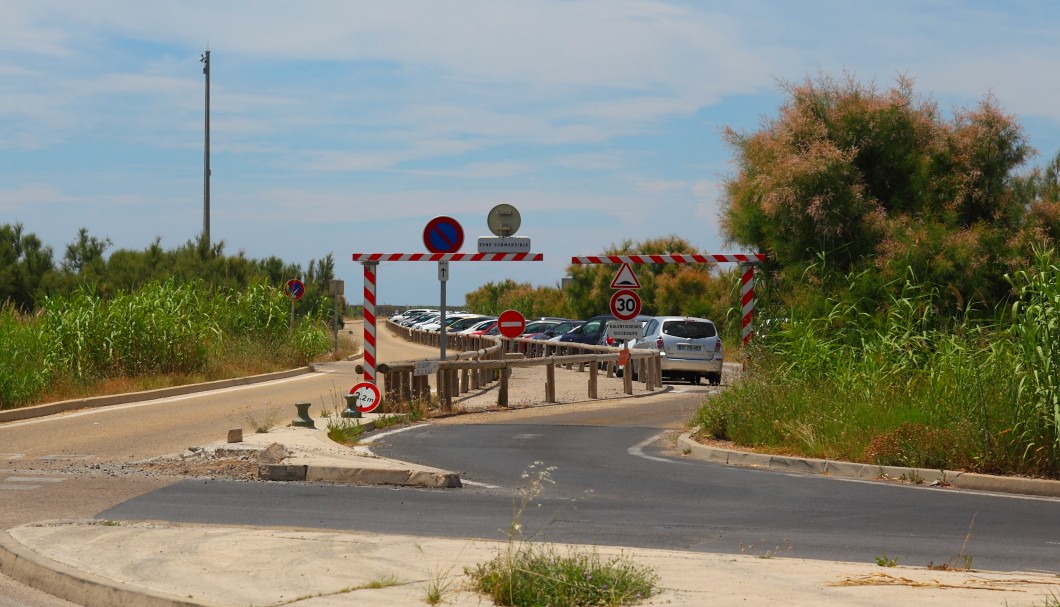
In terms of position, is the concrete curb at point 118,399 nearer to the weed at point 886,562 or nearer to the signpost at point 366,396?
the signpost at point 366,396

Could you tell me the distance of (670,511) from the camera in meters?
11.0

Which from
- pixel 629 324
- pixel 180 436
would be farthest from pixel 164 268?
pixel 180 436

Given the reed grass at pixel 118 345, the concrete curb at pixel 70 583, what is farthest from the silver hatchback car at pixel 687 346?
the concrete curb at pixel 70 583

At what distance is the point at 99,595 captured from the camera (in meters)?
7.23

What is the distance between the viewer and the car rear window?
31.7 meters

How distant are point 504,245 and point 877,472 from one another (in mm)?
8338

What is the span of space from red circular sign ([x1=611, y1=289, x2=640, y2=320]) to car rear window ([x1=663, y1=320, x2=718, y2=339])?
7.69 metres

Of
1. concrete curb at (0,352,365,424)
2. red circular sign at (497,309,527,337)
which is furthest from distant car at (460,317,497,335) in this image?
red circular sign at (497,309,527,337)

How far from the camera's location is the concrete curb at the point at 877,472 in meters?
12.4

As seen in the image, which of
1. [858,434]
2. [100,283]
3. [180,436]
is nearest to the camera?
[858,434]

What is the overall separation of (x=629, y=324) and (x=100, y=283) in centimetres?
2385

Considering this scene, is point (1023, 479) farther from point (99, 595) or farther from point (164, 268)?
point (164, 268)

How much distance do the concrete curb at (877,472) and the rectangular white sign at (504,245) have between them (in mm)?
5447

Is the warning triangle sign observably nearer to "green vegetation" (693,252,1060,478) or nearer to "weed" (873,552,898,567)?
"green vegetation" (693,252,1060,478)
